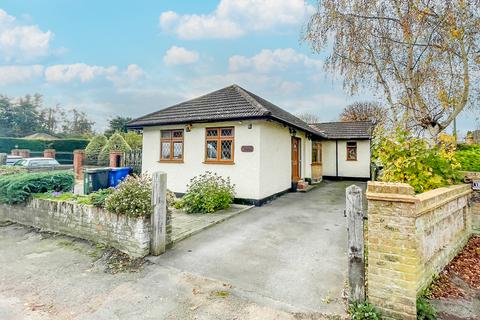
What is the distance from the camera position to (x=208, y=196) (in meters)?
7.93

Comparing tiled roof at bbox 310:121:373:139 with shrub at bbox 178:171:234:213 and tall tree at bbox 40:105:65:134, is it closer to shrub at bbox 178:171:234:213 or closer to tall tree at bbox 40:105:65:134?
shrub at bbox 178:171:234:213

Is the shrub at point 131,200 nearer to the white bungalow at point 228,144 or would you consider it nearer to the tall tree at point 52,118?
the white bungalow at point 228,144

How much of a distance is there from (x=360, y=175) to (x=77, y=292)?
16.6m

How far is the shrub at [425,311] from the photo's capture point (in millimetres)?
2865

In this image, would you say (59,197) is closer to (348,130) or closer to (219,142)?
(219,142)

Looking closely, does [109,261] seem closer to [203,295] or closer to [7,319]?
[7,319]

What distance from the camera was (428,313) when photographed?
2896 millimetres

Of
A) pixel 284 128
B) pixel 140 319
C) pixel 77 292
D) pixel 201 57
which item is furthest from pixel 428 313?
pixel 201 57

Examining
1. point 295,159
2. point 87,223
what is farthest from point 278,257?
point 295,159

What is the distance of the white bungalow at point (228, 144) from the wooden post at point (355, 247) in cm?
529

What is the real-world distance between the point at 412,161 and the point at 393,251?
2504 mm

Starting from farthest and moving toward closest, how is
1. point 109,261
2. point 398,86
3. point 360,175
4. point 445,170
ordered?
point 360,175
point 398,86
point 445,170
point 109,261

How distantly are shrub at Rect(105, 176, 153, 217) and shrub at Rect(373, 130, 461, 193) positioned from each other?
4.53m

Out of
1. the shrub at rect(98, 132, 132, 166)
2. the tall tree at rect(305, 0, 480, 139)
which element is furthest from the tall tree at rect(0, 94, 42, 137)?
the tall tree at rect(305, 0, 480, 139)
